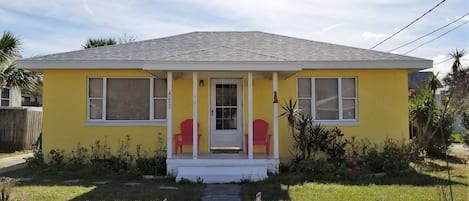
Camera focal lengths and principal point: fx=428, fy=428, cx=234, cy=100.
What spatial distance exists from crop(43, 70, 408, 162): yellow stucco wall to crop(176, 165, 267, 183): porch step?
214 cm

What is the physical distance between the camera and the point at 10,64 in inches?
638

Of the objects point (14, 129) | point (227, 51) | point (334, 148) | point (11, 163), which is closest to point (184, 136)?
point (227, 51)

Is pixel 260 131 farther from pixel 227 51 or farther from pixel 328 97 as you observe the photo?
pixel 227 51

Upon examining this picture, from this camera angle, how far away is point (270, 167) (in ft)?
34.7

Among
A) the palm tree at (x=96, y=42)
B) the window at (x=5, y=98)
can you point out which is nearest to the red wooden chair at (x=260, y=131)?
the palm tree at (x=96, y=42)

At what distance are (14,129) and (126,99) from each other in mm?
7466

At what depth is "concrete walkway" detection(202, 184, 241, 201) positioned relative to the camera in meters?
8.12

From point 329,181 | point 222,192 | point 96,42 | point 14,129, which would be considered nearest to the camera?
point 222,192

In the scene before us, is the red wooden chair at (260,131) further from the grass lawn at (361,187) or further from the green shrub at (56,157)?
the green shrub at (56,157)

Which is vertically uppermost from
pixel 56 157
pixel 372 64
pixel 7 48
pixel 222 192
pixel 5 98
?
pixel 7 48

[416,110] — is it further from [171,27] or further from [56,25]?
[56,25]

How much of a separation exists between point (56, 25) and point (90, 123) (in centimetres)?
475

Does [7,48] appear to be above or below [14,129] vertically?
above

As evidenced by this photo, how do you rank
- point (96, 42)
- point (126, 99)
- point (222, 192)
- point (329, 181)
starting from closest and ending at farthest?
point (222, 192)
point (329, 181)
point (126, 99)
point (96, 42)
